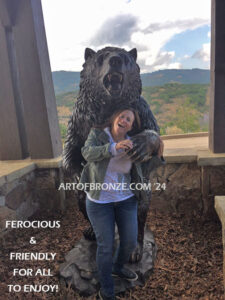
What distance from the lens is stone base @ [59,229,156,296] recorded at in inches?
66.0

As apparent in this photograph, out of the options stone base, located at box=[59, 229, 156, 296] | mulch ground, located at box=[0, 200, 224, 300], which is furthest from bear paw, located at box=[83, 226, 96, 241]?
mulch ground, located at box=[0, 200, 224, 300]

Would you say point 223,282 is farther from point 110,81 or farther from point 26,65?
point 26,65

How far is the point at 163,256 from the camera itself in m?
2.06

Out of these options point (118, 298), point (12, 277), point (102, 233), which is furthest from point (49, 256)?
point (102, 233)

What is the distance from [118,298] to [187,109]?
5.51 metres

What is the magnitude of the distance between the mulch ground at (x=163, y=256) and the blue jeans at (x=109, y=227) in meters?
0.32

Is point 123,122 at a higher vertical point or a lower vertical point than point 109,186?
higher

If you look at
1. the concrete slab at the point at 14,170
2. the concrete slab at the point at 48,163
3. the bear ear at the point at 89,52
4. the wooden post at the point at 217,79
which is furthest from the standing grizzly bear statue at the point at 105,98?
the wooden post at the point at 217,79

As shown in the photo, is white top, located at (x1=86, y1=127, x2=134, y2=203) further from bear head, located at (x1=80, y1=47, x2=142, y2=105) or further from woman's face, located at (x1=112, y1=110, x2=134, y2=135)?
bear head, located at (x1=80, y1=47, x2=142, y2=105)

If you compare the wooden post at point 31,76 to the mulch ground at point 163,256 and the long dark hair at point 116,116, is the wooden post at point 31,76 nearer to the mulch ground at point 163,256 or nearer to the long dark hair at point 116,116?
the mulch ground at point 163,256

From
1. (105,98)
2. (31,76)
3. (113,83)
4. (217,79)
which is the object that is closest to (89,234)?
(105,98)

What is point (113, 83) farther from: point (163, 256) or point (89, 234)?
point (163, 256)

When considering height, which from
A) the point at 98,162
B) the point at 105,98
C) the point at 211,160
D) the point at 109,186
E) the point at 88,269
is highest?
the point at 105,98

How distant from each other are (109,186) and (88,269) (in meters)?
0.80
